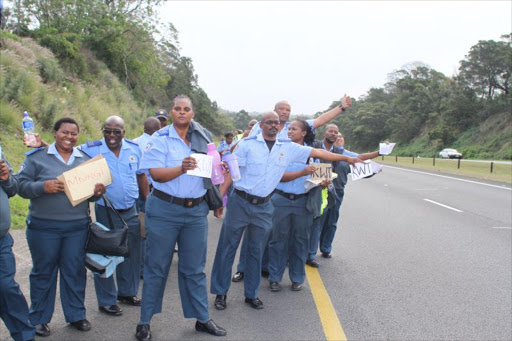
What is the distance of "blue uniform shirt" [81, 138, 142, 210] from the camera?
14.7ft

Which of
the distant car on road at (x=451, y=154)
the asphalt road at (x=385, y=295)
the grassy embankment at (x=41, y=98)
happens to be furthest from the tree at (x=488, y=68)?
the asphalt road at (x=385, y=295)

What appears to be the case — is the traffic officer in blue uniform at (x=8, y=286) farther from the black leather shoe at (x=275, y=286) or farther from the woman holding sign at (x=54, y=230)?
the black leather shoe at (x=275, y=286)

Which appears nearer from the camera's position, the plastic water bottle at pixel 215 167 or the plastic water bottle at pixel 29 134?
the plastic water bottle at pixel 29 134

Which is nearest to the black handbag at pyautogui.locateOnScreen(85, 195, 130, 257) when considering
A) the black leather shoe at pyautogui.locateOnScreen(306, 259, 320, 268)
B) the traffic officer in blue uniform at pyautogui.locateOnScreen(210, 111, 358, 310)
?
the traffic officer in blue uniform at pyautogui.locateOnScreen(210, 111, 358, 310)

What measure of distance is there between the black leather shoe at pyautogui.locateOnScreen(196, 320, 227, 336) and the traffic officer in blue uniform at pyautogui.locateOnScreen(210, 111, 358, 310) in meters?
0.57

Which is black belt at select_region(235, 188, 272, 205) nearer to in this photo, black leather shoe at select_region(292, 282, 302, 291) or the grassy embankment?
black leather shoe at select_region(292, 282, 302, 291)

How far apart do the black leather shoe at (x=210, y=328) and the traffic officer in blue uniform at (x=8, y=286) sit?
1360 mm

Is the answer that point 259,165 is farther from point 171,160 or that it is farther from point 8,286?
point 8,286

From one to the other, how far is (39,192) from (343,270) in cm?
395

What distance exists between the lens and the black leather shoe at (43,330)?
3.87 meters

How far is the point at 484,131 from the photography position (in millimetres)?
53812

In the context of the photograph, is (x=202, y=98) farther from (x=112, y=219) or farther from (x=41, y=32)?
(x=112, y=219)

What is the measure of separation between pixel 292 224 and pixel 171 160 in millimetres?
2013

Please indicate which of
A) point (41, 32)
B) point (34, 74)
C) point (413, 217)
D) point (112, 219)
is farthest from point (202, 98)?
point (112, 219)
